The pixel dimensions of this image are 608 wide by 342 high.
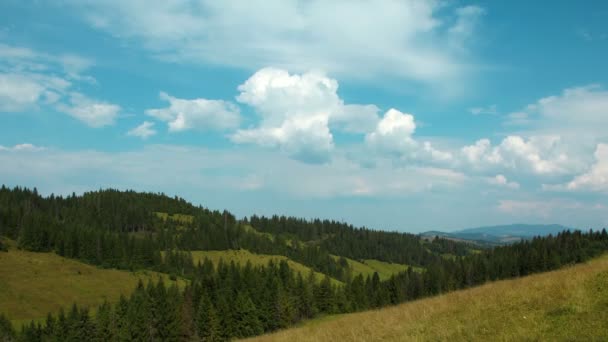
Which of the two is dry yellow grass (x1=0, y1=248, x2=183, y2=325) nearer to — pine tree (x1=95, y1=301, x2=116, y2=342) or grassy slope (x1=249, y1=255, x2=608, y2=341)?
pine tree (x1=95, y1=301, x2=116, y2=342)

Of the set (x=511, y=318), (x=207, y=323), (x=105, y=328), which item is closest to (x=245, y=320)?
(x=207, y=323)

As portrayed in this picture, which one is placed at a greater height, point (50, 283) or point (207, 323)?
point (50, 283)

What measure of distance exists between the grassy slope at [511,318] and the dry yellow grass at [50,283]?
133859 millimetres

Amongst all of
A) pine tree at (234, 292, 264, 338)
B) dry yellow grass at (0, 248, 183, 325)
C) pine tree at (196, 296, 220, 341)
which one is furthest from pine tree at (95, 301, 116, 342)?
dry yellow grass at (0, 248, 183, 325)

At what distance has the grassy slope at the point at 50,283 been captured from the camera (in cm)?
13225

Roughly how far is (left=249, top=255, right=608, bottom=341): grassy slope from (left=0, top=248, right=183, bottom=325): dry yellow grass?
5270 inches

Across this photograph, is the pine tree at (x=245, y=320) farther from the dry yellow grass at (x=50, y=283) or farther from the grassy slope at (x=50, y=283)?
the grassy slope at (x=50, y=283)

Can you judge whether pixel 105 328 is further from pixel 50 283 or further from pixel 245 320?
pixel 50 283

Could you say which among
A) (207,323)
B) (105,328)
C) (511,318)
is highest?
(511,318)

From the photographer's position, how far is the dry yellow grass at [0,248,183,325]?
132 metres

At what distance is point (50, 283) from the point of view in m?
151

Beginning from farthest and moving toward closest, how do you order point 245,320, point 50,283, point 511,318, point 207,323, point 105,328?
point 50,283, point 245,320, point 207,323, point 105,328, point 511,318

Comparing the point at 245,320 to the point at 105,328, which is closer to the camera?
the point at 105,328

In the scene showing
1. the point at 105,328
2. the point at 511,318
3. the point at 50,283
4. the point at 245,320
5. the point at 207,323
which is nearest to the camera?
the point at 511,318
